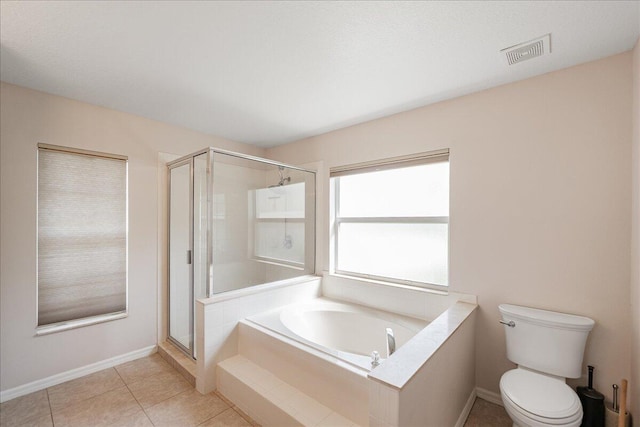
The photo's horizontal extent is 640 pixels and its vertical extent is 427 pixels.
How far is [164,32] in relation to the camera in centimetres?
148

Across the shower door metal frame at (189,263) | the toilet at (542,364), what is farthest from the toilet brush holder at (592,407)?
the shower door metal frame at (189,263)

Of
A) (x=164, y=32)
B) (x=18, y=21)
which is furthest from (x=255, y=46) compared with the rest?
(x=18, y=21)

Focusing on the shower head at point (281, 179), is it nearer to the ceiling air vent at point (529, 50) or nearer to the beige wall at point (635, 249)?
the ceiling air vent at point (529, 50)

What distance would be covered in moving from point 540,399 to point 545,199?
122cm

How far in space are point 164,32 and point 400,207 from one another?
7.36 ft

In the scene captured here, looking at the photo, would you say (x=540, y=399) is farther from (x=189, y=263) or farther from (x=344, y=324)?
(x=189, y=263)

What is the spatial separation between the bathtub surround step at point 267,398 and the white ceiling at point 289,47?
2162 mm

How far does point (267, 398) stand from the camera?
5.73 ft

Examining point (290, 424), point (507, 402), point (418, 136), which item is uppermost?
point (418, 136)

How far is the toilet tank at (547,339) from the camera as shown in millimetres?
1640

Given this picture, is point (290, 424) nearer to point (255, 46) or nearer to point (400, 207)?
point (400, 207)

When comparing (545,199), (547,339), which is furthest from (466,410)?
(545,199)

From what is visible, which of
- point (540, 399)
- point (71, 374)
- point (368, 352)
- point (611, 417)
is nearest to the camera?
point (540, 399)

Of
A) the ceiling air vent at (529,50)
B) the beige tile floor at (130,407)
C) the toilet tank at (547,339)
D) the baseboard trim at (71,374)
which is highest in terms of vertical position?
the ceiling air vent at (529,50)
